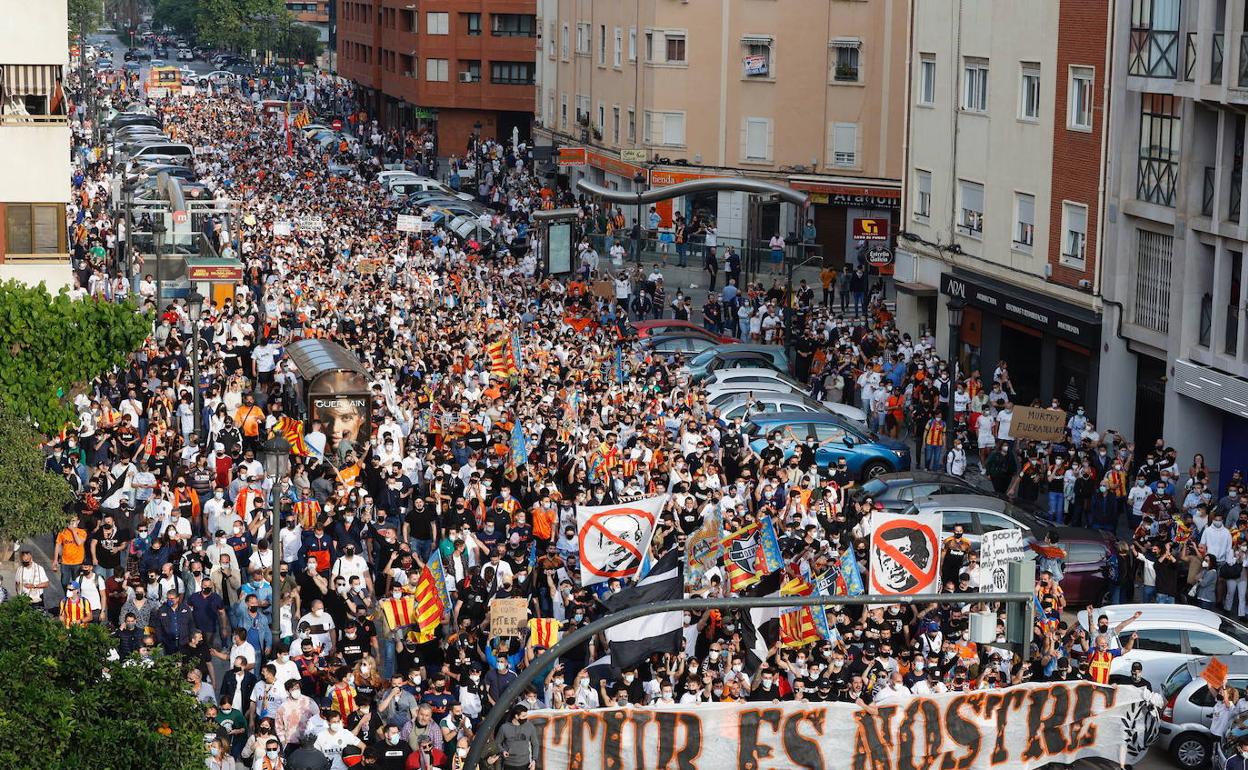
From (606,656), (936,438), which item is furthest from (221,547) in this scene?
(936,438)

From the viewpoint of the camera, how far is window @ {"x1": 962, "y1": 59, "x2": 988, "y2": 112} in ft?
148

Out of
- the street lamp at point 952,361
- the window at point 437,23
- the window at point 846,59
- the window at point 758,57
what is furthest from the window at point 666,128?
the window at point 437,23

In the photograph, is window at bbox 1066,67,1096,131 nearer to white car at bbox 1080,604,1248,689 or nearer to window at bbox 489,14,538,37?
white car at bbox 1080,604,1248,689

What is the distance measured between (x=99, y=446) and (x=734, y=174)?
35.8m

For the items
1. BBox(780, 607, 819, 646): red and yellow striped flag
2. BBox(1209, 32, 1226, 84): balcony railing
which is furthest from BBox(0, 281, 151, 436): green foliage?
BBox(1209, 32, 1226, 84): balcony railing

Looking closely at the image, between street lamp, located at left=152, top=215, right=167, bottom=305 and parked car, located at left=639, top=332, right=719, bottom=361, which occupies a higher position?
street lamp, located at left=152, top=215, right=167, bottom=305

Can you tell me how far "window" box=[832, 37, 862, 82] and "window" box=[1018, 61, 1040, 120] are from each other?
21.3 m

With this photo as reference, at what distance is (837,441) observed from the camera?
36.9m

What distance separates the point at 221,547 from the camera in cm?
2628

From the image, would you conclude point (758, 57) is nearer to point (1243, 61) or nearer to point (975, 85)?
point (975, 85)

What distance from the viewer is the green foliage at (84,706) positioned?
15.0m

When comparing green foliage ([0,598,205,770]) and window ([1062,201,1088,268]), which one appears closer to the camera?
green foliage ([0,598,205,770])

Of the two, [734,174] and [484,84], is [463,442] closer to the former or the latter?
[734,174]

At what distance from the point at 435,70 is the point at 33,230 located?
6263cm
